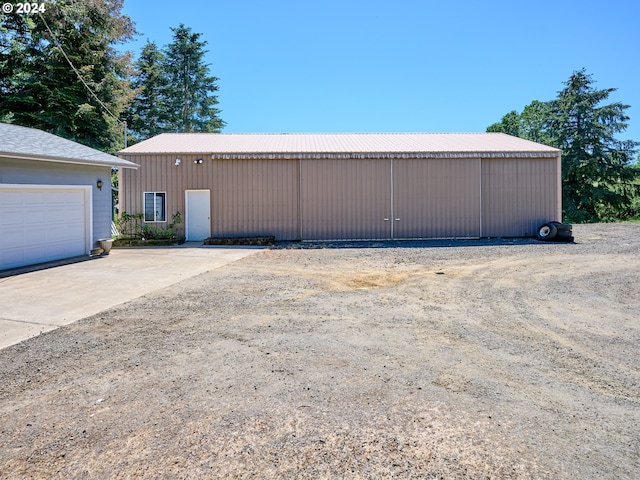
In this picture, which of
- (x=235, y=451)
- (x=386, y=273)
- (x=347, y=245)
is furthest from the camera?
(x=347, y=245)

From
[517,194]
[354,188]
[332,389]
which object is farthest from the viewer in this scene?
[517,194]

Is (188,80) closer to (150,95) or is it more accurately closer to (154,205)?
(150,95)

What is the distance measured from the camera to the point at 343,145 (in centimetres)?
1625

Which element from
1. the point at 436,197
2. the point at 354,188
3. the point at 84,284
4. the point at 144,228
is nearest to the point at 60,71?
the point at 144,228

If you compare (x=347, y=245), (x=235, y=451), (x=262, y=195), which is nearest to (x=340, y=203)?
(x=347, y=245)

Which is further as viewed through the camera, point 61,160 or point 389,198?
point 389,198

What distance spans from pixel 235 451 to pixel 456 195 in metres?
14.4

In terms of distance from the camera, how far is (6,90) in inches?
831

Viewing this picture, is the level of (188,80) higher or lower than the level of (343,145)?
higher

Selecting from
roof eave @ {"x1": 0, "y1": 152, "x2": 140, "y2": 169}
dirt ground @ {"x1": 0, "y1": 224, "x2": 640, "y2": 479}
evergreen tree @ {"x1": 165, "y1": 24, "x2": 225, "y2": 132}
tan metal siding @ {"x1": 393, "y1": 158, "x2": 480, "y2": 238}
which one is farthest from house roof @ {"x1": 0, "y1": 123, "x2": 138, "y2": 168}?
evergreen tree @ {"x1": 165, "y1": 24, "x2": 225, "y2": 132}

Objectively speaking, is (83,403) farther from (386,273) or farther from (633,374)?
(386,273)

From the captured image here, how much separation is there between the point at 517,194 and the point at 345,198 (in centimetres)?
668

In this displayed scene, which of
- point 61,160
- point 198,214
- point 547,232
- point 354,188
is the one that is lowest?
point 547,232

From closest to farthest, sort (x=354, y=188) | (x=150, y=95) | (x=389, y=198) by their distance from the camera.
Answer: (x=354, y=188) < (x=389, y=198) < (x=150, y=95)
